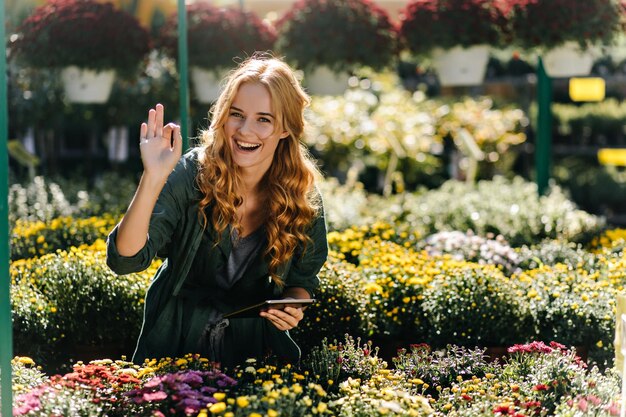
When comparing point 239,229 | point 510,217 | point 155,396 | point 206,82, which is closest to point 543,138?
point 510,217

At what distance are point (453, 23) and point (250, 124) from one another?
A: 10.3ft

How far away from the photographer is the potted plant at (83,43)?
591 cm

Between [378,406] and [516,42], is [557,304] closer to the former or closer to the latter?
[378,406]

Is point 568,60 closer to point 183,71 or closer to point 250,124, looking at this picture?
point 183,71

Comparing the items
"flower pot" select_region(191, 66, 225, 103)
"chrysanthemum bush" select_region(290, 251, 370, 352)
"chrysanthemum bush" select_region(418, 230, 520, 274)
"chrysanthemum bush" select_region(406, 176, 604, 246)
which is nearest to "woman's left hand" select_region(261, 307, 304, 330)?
"chrysanthemum bush" select_region(290, 251, 370, 352)

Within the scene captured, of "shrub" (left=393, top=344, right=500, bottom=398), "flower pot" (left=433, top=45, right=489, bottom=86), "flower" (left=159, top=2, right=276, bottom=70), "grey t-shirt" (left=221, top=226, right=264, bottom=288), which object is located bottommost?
"shrub" (left=393, top=344, right=500, bottom=398)

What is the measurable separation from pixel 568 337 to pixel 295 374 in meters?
1.60

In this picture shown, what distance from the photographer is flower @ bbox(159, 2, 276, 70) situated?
6.17 m

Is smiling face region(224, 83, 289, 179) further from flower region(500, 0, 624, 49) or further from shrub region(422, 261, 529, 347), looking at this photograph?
flower region(500, 0, 624, 49)

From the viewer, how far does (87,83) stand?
6.17m

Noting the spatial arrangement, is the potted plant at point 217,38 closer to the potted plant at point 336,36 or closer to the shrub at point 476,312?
the potted plant at point 336,36

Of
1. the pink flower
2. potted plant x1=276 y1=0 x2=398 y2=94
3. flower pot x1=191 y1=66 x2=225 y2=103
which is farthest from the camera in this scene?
flower pot x1=191 y1=66 x2=225 y2=103

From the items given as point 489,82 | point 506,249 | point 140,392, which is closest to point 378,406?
point 140,392

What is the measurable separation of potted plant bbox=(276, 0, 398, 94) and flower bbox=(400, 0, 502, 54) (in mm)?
196
